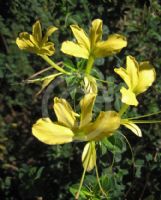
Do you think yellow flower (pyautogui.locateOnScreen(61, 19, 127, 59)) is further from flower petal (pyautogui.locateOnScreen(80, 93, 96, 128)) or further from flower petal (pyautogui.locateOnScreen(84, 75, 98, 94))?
flower petal (pyautogui.locateOnScreen(80, 93, 96, 128))

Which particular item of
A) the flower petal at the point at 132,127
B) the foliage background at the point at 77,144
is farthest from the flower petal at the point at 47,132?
the foliage background at the point at 77,144

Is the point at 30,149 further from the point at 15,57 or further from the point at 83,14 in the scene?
the point at 83,14

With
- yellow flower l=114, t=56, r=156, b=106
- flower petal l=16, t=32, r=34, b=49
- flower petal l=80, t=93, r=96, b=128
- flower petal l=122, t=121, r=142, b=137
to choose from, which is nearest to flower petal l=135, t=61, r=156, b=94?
Result: yellow flower l=114, t=56, r=156, b=106

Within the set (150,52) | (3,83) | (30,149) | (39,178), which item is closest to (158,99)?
(150,52)

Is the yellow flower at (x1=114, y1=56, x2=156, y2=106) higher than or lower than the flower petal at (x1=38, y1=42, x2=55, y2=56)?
lower

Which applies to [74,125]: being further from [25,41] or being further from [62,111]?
[25,41]

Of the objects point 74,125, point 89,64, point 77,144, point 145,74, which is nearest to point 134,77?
point 145,74

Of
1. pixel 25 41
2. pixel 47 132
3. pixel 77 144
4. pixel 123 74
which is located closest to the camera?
pixel 47 132
